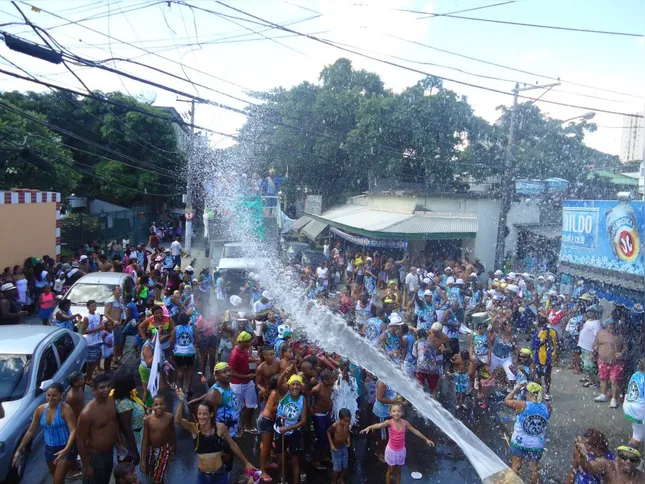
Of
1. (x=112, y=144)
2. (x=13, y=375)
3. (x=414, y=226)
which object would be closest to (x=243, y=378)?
(x=13, y=375)

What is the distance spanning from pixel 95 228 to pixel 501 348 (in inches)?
837

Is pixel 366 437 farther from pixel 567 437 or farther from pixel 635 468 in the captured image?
pixel 635 468

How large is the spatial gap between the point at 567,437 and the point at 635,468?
3178mm

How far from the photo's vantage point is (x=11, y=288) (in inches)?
420

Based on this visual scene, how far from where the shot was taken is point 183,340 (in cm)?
793

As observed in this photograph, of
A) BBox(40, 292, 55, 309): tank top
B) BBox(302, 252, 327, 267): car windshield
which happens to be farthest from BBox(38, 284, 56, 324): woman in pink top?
BBox(302, 252, 327, 267): car windshield

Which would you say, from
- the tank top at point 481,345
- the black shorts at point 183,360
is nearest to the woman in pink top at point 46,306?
the black shorts at point 183,360

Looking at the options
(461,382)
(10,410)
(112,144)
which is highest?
(112,144)

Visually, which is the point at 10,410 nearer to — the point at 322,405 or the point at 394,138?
the point at 322,405

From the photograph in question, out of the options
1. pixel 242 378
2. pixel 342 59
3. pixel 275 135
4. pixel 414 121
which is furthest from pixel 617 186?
pixel 242 378

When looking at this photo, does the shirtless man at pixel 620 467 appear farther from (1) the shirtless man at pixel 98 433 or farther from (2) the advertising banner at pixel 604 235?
(2) the advertising banner at pixel 604 235

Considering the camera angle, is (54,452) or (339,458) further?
(339,458)

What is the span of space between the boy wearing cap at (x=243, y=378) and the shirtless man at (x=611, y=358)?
549cm

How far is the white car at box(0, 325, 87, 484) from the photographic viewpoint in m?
5.30
